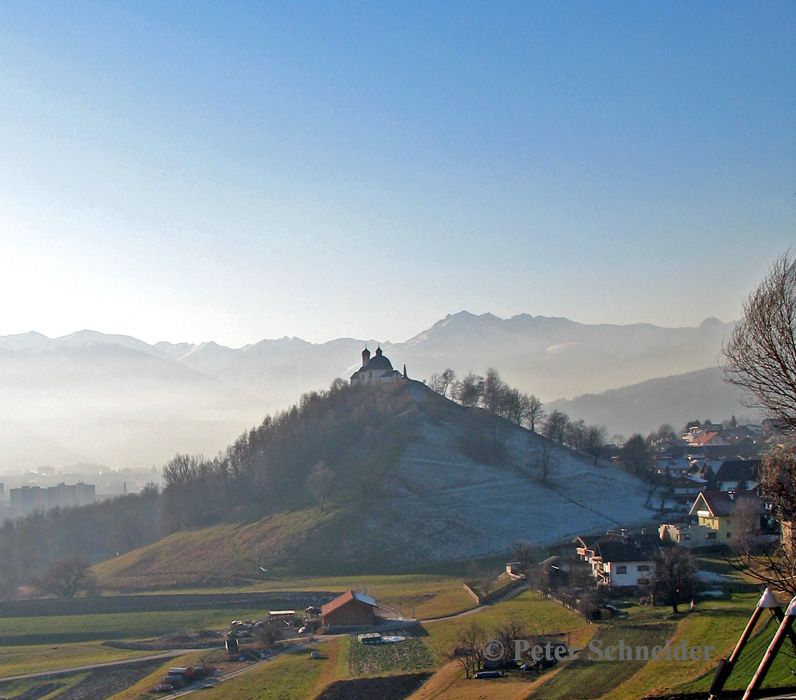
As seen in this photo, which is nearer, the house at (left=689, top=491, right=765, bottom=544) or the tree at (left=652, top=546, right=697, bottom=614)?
the tree at (left=652, top=546, right=697, bottom=614)

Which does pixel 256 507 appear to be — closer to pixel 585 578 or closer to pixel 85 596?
pixel 85 596

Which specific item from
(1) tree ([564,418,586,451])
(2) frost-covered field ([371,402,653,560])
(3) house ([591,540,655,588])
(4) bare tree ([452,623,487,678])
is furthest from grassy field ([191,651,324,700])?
(1) tree ([564,418,586,451])

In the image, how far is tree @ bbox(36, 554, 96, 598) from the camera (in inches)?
2660

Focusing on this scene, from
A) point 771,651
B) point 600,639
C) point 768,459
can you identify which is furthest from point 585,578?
point 771,651

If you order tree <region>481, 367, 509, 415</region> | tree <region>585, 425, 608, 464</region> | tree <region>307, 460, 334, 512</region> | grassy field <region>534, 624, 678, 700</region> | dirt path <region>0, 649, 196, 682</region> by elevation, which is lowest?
dirt path <region>0, 649, 196, 682</region>

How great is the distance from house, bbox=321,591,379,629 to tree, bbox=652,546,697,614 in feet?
54.4

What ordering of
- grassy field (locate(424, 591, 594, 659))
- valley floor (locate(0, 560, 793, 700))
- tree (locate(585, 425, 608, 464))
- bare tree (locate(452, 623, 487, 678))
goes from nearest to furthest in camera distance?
1. valley floor (locate(0, 560, 793, 700))
2. bare tree (locate(452, 623, 487, 678))
3. grassy field (locate(424, 591, 594, 659))
4. tree (locate(585, 425, 608, 464))

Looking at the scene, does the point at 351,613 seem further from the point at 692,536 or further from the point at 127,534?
the point at 127,534

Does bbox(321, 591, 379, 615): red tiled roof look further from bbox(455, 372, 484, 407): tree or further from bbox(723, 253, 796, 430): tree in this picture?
bbox(455, 372, 484, 407): tree

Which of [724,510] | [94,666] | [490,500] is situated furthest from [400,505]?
[94,666]

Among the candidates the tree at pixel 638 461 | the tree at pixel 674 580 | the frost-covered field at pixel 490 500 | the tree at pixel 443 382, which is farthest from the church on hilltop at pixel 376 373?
the tree at pixel 674 580

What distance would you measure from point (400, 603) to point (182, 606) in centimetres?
1832

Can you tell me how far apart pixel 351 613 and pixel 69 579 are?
3658cm

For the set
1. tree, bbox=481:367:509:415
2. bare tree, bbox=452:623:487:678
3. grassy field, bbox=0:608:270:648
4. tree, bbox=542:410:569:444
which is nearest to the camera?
bare tree, bbox=452:623:487:678
